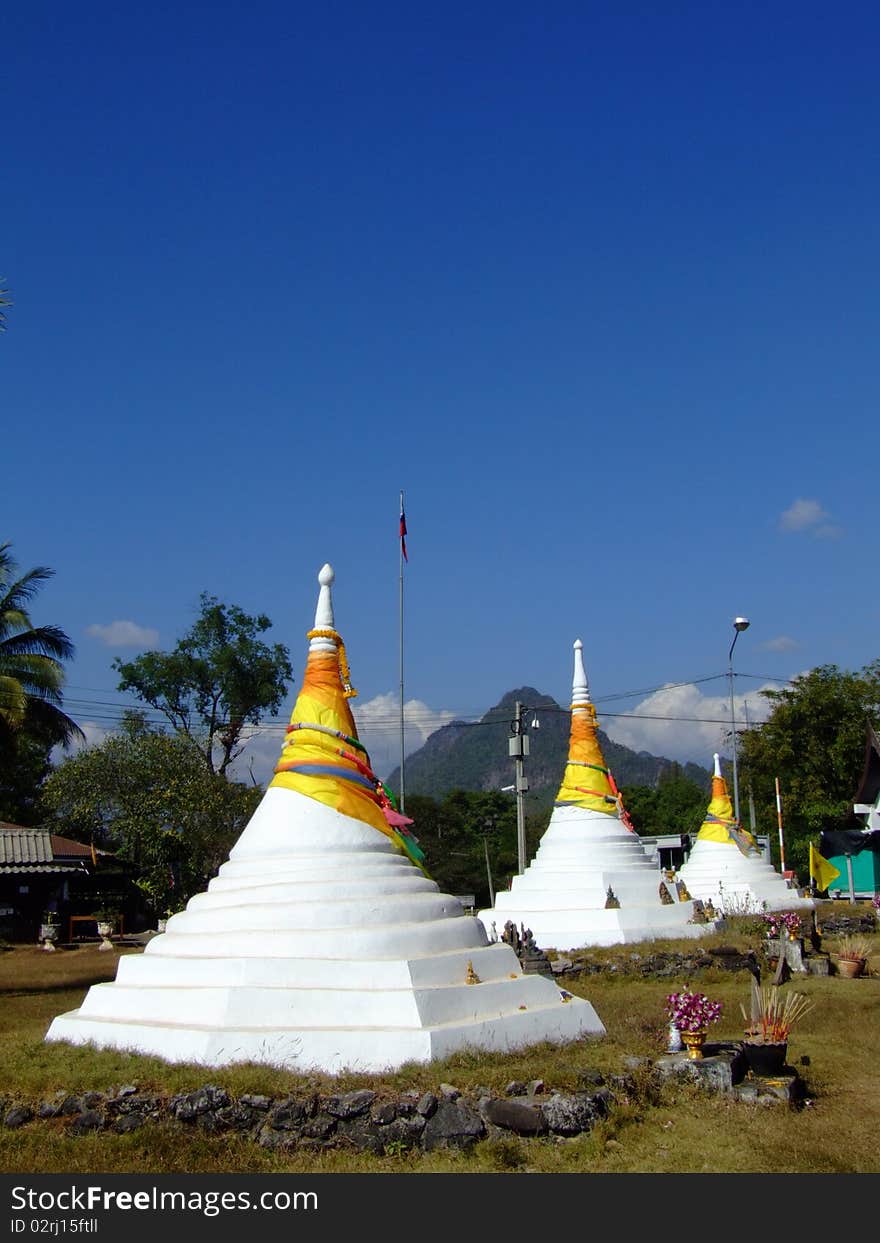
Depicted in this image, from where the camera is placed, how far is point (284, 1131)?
9.52m

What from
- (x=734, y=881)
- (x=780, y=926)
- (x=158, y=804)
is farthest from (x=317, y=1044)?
(x=158, y=804)

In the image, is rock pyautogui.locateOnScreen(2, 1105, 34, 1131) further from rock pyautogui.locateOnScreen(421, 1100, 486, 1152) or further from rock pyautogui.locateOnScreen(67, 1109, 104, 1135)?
rock pyautogui.locateOnScreen(421, 1100, 486, 1152)

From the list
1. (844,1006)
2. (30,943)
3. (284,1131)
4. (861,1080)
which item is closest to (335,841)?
(284,1131)

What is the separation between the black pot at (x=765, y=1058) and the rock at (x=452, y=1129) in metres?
3.47

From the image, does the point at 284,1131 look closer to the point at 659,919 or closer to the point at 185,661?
the point at 659,919

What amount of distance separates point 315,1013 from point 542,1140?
308 centimetres

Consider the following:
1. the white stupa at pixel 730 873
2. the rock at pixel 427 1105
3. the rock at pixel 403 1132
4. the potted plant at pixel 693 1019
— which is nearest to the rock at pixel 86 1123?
the rock at pixel 403 1132

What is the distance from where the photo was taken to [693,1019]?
11188 millimetres

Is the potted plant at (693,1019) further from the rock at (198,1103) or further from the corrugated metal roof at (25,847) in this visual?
the corrugated metal roof at (25,847)

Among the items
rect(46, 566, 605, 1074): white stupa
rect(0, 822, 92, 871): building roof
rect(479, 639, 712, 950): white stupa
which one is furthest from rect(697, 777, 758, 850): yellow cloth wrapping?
rect(46, 566, 605, 1074): white stupa

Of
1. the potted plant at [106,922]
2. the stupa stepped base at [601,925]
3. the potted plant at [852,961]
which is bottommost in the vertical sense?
the potted plant at [106,922]

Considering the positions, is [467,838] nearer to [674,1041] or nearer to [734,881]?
[734,881]

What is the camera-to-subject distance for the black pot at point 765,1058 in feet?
37.0

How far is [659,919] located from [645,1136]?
16074 mm
